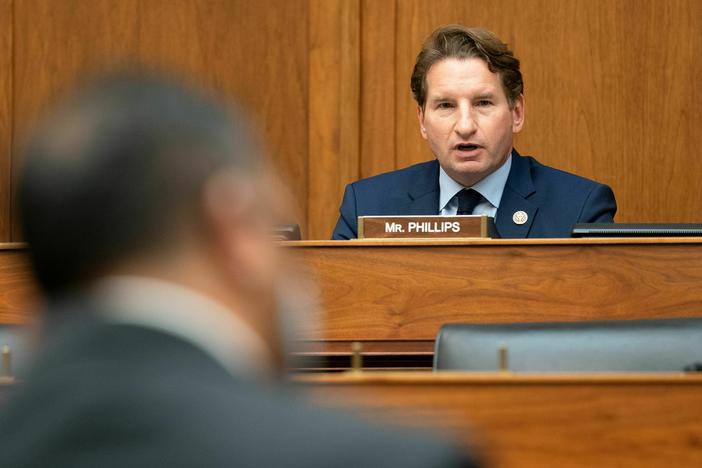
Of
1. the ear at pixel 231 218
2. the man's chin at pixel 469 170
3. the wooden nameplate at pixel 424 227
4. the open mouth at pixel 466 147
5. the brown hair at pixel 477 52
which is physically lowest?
the ear at pixel 231 218

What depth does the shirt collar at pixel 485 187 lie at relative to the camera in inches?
152

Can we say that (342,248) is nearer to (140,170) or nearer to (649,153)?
(649,153)

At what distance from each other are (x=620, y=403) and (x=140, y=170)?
0.96m

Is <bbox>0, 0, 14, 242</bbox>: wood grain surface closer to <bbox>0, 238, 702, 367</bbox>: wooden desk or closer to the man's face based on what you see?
the man's face

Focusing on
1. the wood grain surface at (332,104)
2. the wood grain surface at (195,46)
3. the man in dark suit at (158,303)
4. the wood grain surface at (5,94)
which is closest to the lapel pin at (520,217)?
the wood grain surface at (332,104)

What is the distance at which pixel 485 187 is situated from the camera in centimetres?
388

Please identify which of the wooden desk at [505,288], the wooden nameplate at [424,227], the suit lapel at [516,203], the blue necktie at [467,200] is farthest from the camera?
the blue necktie at [467,200]

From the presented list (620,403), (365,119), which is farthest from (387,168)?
(620,403)

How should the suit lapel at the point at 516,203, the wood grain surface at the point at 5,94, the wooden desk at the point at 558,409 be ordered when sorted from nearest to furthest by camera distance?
1. the wooden desk at the point at 558,409
2. the suit lapel at the point at 516,203
3. the wood grain surface at the point at 5,94

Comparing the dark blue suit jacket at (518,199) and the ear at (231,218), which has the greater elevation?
the dark blue suit jacket at (518,199)

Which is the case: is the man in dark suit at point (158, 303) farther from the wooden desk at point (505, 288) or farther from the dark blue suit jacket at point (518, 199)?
the dark blue suit jacket at point (518, 199)

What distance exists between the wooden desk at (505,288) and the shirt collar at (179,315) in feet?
7.02

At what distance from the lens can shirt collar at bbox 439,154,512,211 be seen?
3871mm

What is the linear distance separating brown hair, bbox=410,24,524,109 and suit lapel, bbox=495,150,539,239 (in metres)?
0.21
